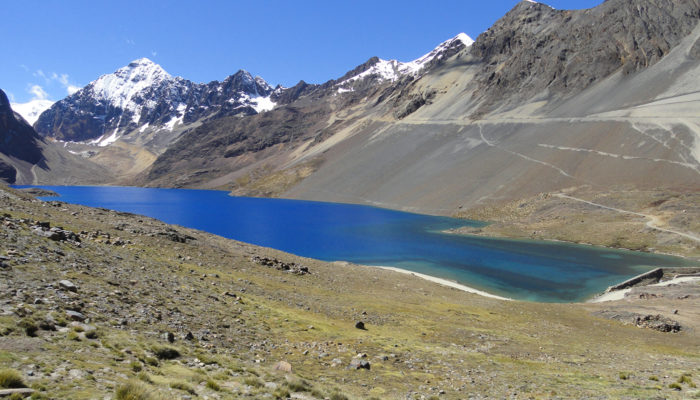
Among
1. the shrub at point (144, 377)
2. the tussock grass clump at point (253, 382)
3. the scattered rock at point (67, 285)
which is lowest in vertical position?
the tussock grass clump at point (253, 382)

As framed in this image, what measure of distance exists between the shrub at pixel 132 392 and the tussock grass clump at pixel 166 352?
3260 mm

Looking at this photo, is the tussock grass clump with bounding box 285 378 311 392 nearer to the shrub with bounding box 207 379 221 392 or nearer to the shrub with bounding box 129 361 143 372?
the shrub with bounding box 207 379 221 392

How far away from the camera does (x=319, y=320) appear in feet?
66.9

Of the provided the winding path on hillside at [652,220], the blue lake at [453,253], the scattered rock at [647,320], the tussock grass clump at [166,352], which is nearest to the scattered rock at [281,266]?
the tussock grass clump at [166,352]

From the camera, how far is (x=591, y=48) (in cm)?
15938

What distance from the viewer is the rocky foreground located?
9.59 m

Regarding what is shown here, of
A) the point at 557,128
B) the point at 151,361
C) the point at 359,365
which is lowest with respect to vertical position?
the point at 359,365

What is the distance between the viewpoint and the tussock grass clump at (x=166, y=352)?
11023mm

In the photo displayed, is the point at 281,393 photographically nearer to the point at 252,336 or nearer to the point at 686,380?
the point at 252,336

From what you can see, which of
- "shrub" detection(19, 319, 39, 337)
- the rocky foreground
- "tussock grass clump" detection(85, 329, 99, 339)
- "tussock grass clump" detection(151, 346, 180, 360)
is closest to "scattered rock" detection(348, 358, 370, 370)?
the rocky foreground

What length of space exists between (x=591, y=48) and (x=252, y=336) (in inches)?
7166

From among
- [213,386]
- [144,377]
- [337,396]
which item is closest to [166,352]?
[144,377]

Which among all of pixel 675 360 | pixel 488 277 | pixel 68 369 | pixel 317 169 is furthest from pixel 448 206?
pixel 68 369

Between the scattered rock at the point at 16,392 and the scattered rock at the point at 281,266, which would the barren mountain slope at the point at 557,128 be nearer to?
the scattered rock at the point at 281,266
